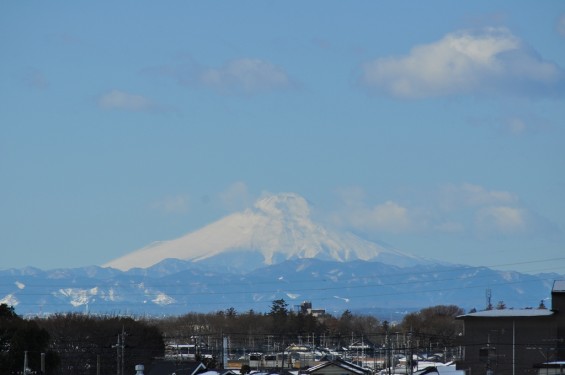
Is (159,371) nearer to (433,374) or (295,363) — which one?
(433,374)

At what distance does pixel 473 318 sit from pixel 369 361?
48134 mm

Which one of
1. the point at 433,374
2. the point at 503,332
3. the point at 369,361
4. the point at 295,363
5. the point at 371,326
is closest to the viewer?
the point at 433,374

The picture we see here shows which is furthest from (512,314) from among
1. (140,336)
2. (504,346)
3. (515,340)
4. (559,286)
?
(140,336)

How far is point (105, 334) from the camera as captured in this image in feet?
336

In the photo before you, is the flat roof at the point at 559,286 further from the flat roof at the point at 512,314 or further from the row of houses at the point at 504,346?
the flat roof at the point at 512,314

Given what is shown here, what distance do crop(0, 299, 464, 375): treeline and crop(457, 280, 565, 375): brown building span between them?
4.74m

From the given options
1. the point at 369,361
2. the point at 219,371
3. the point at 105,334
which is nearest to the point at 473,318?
the point at 219,371

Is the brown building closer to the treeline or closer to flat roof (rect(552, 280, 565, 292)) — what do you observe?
flat roof (rect(552, 280, 565, 292))

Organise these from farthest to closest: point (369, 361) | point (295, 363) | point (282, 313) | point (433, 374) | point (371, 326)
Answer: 1. point (371, 326)
2. point (282, 313)
3. point (369, 361)
4. point (295, 363)
5. point (433, 374)

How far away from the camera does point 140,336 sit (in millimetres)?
100562

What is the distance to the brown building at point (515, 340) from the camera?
248ft

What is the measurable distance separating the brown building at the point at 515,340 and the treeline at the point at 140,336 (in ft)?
15.6

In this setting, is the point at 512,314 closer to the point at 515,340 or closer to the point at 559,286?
the point at 515,340

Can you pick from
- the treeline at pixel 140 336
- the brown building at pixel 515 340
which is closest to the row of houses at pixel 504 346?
the brown building at pixel 515 340
